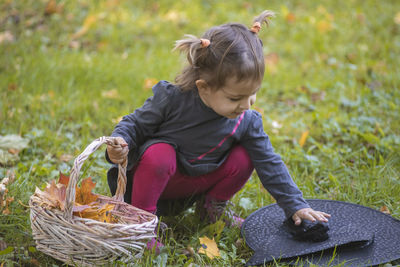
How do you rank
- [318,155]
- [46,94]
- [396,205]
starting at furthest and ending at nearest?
[46,94], [318,155], [396,205]

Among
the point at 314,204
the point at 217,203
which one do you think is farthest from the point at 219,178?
the point at 314,204

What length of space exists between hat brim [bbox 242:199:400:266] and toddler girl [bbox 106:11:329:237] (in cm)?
11

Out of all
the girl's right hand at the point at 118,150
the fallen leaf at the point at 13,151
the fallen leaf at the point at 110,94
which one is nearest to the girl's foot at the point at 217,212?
the girl's right hand at the point at 118,150

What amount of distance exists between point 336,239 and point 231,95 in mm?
767

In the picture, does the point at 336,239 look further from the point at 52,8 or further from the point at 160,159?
the point at 52,8

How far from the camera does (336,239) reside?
1947mm

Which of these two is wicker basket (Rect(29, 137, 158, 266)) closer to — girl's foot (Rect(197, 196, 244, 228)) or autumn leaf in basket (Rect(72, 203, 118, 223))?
autumn leaf in basket (Rect(72, 203, 118, 223))

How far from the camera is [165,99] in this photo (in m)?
1.98

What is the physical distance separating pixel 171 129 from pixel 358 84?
7.90 ft

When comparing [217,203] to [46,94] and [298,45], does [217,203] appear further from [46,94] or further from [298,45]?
[298,45]

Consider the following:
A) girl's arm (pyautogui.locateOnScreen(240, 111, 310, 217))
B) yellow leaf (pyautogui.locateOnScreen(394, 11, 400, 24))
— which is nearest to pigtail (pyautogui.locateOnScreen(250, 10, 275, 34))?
girl's arm (pyautogui.locateOnScreen(240, 111, 310, 217))

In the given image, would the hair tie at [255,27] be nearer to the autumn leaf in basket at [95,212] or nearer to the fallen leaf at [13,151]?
the autumn leaf in basket at [95,212]

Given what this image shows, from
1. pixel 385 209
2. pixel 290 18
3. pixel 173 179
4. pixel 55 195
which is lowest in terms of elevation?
pixel 385 209

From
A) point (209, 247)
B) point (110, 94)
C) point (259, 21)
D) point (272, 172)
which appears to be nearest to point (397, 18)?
point (110, 94)
